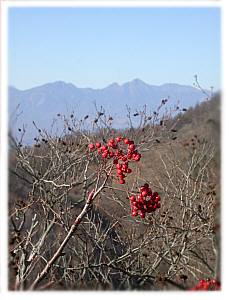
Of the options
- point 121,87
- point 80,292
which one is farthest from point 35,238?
point 80,292

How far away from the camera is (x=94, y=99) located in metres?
1.67

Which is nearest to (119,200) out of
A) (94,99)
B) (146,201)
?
(94,99)

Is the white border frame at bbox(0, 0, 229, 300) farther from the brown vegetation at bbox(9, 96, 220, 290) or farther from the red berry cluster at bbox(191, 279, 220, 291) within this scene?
the brown vegetation at bbox(9, 96, 220, 290)

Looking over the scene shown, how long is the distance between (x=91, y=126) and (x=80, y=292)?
871 mm

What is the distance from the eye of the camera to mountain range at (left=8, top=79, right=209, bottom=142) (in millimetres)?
1657

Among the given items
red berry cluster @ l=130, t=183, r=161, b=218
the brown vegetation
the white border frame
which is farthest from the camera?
the brown vegetation

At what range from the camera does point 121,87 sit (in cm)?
170

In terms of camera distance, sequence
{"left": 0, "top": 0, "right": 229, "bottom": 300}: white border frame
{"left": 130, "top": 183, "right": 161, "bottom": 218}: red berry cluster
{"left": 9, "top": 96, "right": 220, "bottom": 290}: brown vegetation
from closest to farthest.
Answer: {"left": 0, "top": 0, "right": 229, "bottom": 300}: white border frame → {"left": 130, "top": 183, "right": 161, "bottom": 218}: red berry cluster → {"left": 9, "top": 96, "right": 220, "bottom": 290}: brown vegetation

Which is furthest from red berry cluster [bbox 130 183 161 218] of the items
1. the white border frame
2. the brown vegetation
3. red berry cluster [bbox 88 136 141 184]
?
the white border frame

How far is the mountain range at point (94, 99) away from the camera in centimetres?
166

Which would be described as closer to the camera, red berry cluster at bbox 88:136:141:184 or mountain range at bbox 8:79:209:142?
red berry cluster at bbox 88:136:141:184
